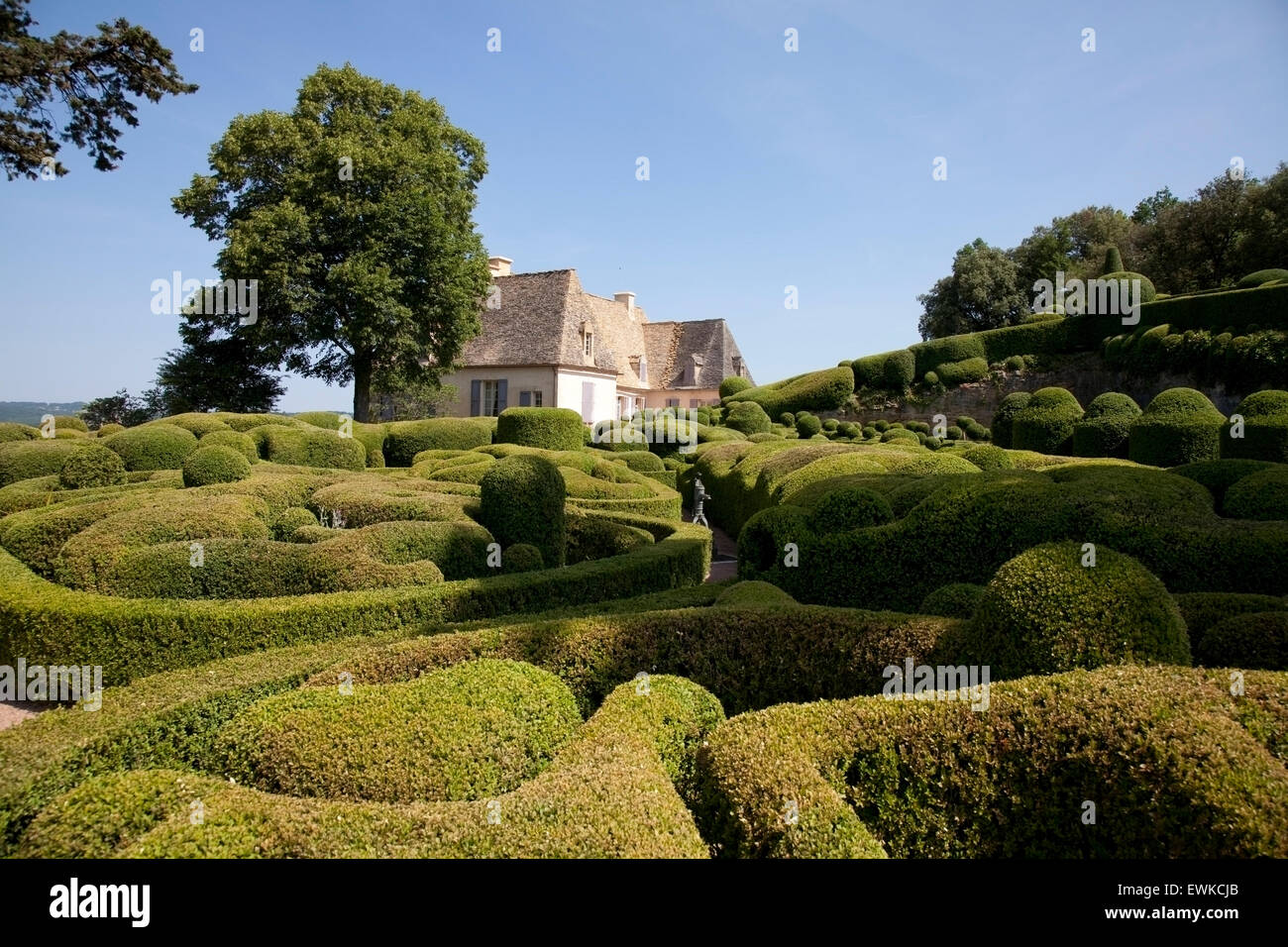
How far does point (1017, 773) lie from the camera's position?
12.4ft

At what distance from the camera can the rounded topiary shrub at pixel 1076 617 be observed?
173 inches

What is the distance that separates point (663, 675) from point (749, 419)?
28.4 meters

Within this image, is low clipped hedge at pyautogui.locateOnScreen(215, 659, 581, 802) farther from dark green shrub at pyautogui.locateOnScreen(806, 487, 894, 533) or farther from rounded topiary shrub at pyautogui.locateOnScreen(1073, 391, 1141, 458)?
rounded topiary shrub at pyautogui.locateOnScreen(1073, 391, 1141, 458)

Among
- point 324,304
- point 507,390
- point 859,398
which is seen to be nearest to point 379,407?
point 507,390

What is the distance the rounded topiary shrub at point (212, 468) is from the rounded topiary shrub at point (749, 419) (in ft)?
77.2

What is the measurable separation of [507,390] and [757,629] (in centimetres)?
3549

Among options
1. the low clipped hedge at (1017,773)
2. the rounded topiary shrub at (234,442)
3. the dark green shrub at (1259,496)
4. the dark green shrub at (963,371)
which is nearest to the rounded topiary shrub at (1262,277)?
the dark green shrub at (963,371)

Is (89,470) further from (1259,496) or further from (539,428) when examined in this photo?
(1259,496)

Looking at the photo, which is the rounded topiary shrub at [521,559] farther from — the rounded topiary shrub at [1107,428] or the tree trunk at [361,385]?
the tree trunk at [361,385]

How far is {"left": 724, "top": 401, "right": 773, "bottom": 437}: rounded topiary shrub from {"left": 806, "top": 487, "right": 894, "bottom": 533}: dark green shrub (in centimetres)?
2407

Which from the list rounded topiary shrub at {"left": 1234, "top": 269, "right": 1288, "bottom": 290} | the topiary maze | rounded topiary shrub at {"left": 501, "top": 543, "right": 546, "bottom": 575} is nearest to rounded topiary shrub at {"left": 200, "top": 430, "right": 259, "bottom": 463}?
the topiary maze

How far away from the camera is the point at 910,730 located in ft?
13.2

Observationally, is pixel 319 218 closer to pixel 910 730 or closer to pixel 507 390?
pixel 507 390
